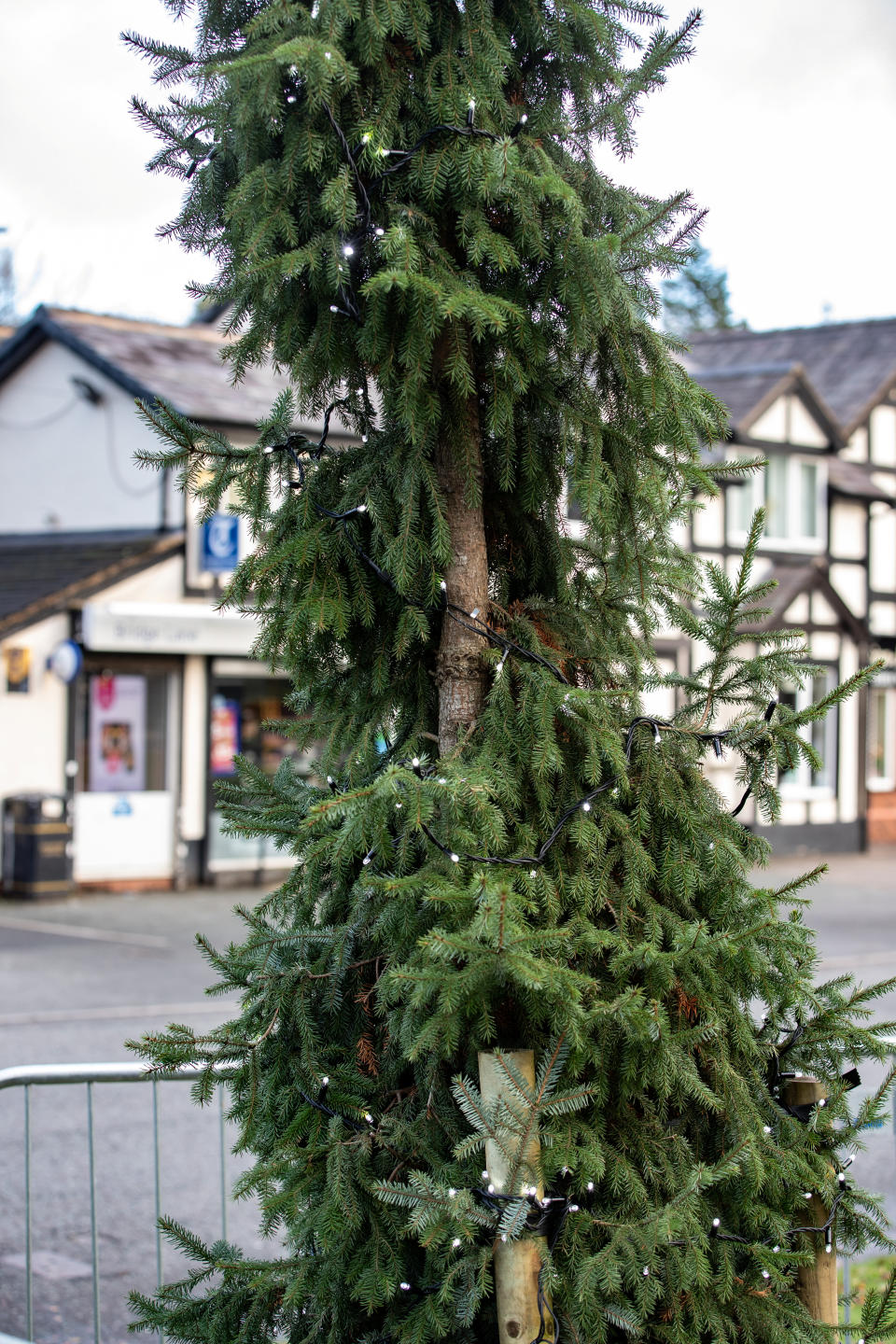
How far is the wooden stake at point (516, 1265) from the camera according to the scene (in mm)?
2549

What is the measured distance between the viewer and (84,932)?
14852 mm

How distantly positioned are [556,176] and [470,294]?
30 cm

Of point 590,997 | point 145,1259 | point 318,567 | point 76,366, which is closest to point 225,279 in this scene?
point 318,567

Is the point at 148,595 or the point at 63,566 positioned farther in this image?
the point at 63,566

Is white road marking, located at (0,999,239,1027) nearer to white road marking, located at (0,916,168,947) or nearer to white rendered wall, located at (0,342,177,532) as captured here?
white road marking, located at (0,916,168,947)

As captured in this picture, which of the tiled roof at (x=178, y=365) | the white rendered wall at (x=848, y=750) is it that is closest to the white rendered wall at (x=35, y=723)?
the tiled roof at (x=178, y=365)

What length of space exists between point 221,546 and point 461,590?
612 inches

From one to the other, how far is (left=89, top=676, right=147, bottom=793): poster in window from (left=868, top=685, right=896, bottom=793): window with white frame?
1483 cm

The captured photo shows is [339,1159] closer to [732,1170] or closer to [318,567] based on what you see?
[732,1170]

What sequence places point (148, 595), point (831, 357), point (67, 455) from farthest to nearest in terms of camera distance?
1. point (831, 357)
2. point (67, 455)
3. point (148, 595)

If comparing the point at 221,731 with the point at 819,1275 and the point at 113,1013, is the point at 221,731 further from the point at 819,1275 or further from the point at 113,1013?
the point at 819,1275

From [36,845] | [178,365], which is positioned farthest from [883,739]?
[36,845]

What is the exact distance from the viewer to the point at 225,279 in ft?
10.1

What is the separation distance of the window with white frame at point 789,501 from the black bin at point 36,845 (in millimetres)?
12777
